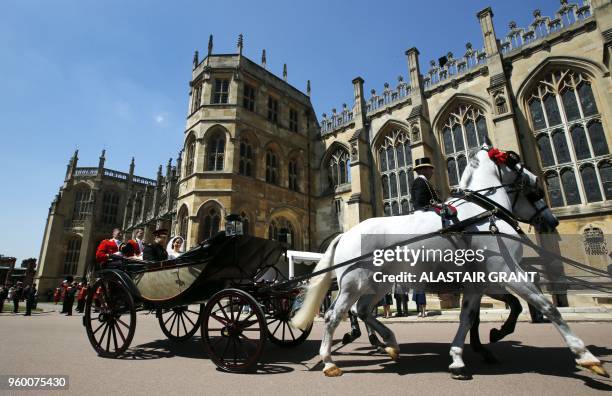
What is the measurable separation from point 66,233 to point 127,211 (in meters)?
6.85

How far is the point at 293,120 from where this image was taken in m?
22.1

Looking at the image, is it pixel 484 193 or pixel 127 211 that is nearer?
pixel 484 193

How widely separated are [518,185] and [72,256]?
141 ft

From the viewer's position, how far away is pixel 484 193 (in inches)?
139

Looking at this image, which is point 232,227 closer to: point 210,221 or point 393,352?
point 393,352

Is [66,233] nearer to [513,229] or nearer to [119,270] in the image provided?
[119,270]

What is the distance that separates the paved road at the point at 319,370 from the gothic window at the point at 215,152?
12469mm

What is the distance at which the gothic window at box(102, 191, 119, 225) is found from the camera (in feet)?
123

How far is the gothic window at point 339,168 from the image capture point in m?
21.2

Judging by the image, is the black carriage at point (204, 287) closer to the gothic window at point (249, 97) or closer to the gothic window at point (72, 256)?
the gothic window at point (249, 97)

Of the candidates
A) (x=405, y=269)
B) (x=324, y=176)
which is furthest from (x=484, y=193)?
(x=324, y=176)

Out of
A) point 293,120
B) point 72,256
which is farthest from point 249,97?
point 72,256

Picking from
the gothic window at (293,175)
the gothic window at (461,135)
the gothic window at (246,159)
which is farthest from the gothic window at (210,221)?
the gothic window at (461,135)

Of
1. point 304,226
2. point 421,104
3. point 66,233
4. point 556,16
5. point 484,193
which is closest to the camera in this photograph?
point 484,193
